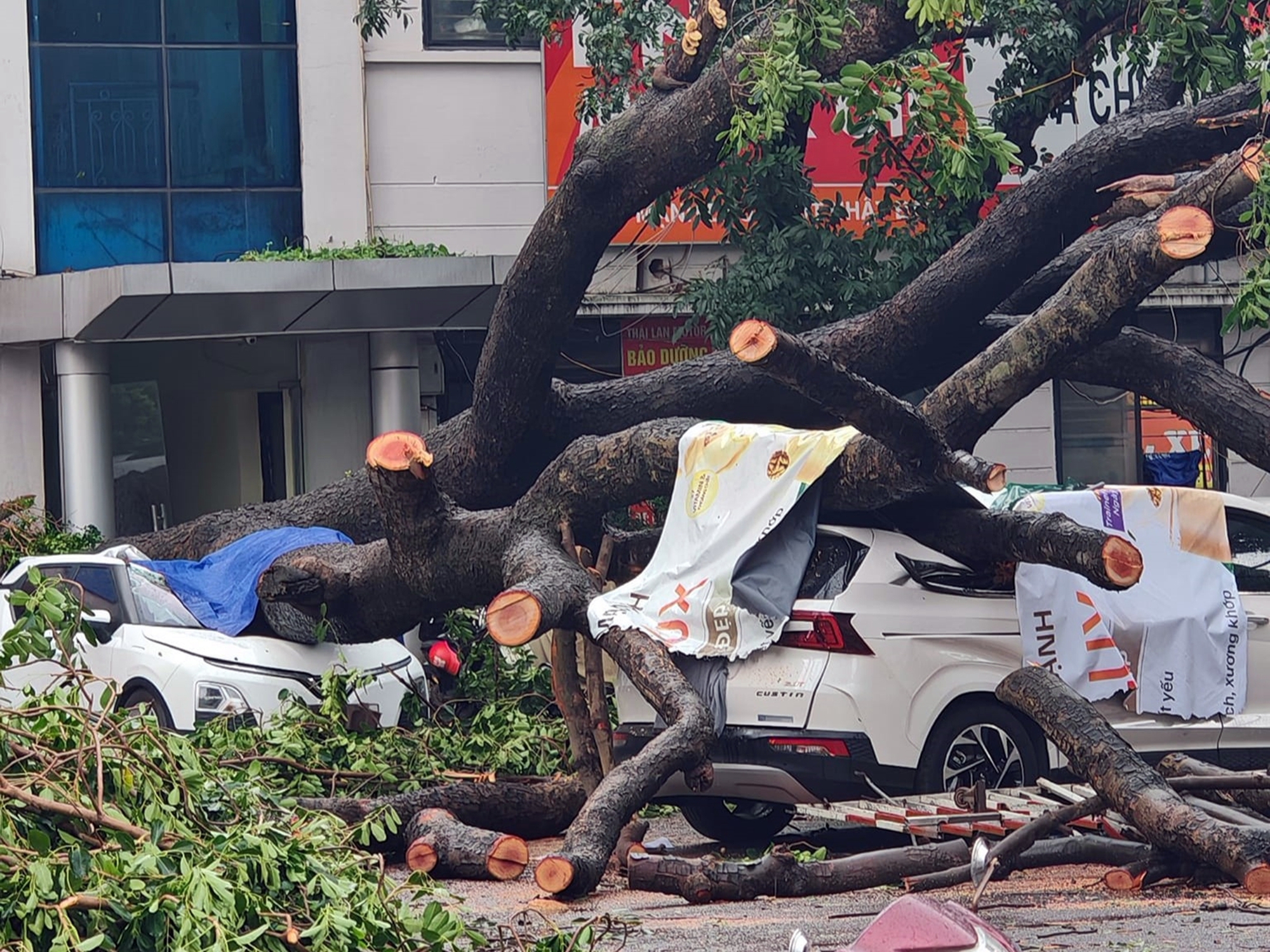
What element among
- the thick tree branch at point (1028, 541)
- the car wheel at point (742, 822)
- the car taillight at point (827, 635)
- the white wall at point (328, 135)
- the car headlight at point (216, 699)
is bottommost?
the car wheel at point (742, 822)

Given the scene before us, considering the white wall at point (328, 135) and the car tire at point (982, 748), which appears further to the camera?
the white wall at point (328, 135)

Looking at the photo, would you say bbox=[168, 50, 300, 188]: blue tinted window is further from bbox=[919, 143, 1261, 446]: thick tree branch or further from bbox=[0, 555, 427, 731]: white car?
bbox=[919, 143, 1261, 446]: thick tree branch

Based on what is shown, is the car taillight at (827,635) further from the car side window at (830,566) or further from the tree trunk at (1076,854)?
the tree trunk at (1076,854)

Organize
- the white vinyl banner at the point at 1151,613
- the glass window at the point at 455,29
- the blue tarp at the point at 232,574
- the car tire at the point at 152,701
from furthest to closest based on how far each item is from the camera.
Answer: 1. the glass window at the point at 455,29
2. the blue tarp at the point at 232,574
3. the car tire at the point at 152,701
4. the white vinyl banner at the point at 1151,613

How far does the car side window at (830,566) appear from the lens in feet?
27.1

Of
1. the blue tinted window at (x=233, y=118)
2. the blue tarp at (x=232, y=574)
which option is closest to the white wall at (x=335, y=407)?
the blue tinted window at (x=233, y=118)

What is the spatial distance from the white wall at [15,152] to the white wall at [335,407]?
305cm

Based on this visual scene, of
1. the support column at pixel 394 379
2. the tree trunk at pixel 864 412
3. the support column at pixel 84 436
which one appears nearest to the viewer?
the tree trunk at pixel 864 412

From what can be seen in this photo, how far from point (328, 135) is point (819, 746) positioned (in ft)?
40.6

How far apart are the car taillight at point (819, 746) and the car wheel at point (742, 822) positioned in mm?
1057

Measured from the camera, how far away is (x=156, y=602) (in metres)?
11.3

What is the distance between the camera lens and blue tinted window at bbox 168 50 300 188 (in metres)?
18.7

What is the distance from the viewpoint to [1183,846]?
6.46 meters

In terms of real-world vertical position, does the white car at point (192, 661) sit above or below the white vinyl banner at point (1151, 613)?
below
